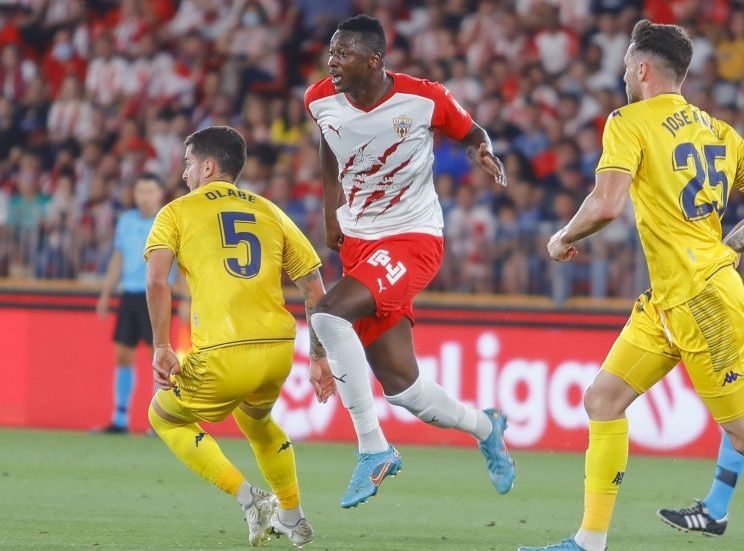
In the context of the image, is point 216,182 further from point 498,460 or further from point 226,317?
point 498,460

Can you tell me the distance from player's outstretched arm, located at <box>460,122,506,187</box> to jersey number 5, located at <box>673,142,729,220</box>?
93 centimetres

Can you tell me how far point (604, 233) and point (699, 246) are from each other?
6342 mm

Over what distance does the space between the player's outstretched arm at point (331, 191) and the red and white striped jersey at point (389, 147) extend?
0.06 metres

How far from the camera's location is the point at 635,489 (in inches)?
392

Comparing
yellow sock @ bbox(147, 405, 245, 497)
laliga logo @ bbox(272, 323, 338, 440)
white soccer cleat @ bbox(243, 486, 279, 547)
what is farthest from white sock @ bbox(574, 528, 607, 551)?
laliga logo @ bbox(272, 323, 338, 440)

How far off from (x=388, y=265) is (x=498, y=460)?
3.82ft

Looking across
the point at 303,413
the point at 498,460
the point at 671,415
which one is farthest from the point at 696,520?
the point at 303,413

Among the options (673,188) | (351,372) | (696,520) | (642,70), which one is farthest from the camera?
(696,520)

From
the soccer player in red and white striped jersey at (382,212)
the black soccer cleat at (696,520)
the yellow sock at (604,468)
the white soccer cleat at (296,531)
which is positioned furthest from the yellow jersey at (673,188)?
the white soccer cleat at (296,531)

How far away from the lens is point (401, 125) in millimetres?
7133

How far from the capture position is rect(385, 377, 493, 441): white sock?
7.15 metres

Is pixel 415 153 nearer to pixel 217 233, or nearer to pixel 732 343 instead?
pixel 217 233

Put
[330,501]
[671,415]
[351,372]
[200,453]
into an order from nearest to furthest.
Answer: [200,453] < [351,372] < [330,501] < [671,415]

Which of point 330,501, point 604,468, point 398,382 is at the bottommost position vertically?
point 330,501
